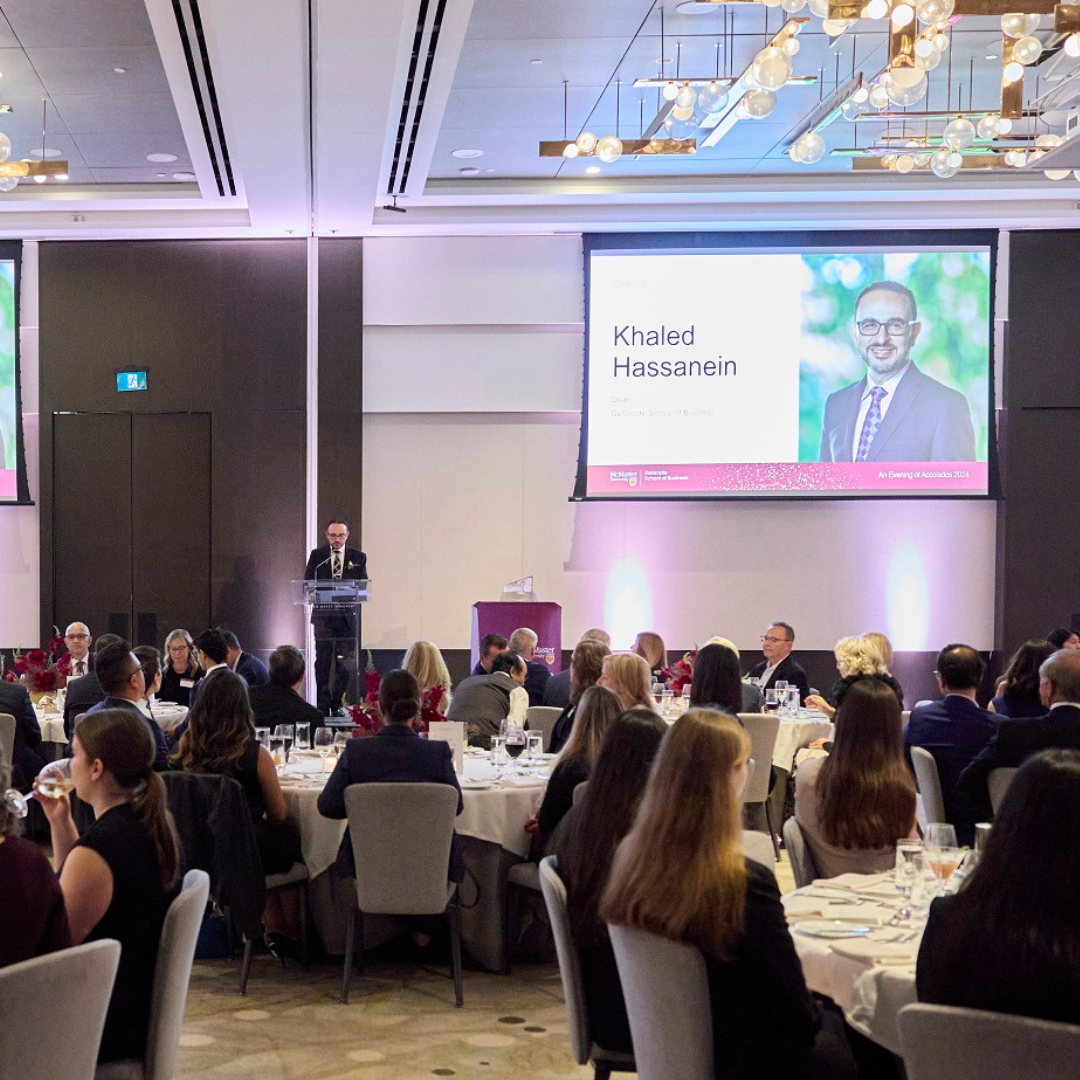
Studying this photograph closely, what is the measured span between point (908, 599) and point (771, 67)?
7.44 meters

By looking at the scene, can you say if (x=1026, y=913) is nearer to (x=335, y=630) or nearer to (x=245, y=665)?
(x=245, y=665)

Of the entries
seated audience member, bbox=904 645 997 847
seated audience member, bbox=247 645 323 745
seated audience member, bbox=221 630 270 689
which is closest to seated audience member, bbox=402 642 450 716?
seated audience member, bbox=247 645 323 745

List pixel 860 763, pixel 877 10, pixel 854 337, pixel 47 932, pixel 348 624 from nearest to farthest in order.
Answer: pixel 47 932 < pixel 860 763 < pixel 877 10 < pixel 348 624 < pixel 854 337

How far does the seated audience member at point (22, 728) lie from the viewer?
21.7 feet

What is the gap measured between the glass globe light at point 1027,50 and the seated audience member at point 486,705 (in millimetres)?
3687

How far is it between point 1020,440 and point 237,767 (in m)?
8.69

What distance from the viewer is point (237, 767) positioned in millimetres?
5223

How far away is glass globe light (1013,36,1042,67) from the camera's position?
5758mm

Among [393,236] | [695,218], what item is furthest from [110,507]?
[695,218]

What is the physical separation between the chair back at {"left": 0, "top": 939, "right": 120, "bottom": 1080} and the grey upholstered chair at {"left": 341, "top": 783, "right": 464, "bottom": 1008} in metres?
2.24

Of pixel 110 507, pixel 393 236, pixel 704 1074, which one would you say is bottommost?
pixel 704 1074

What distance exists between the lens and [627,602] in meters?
12.2

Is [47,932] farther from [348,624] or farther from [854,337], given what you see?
[854,337]

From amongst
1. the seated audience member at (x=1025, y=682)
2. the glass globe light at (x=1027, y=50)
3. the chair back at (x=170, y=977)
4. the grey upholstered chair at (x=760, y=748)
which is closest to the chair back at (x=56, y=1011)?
the chair back at (x=170, y=977)
